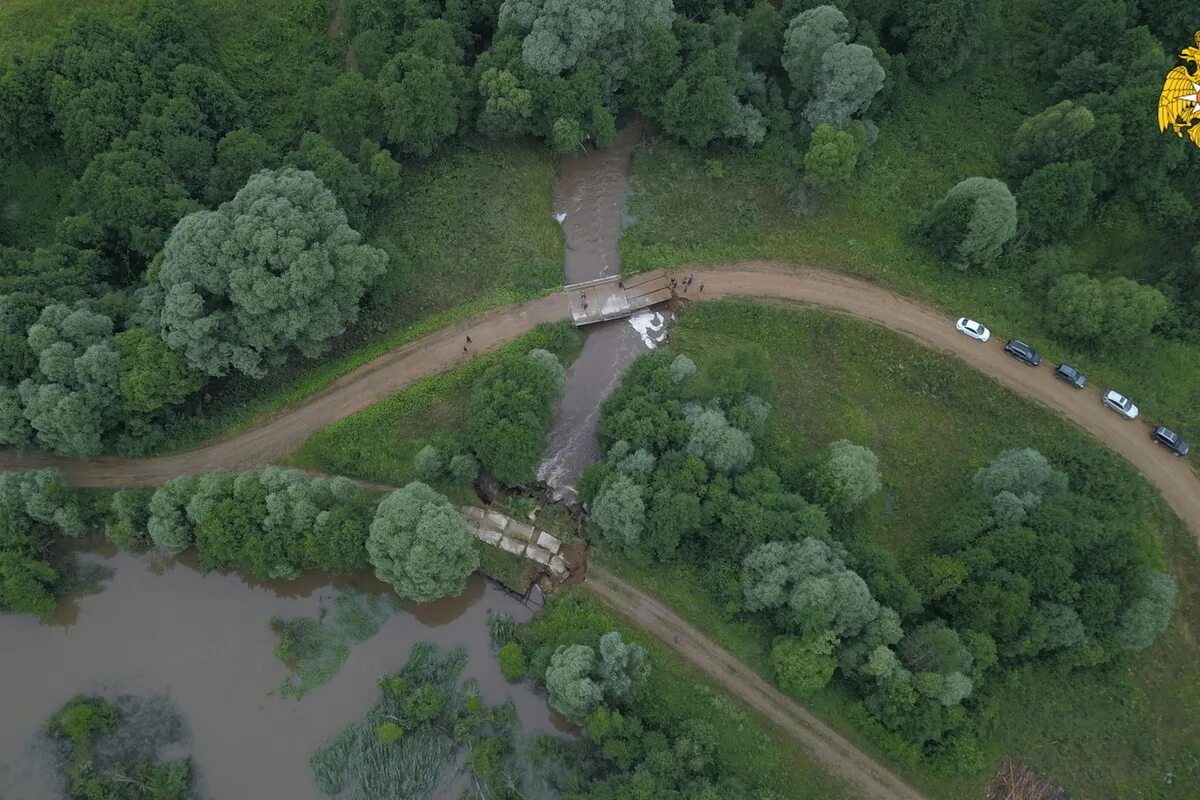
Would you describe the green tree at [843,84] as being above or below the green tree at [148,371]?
above

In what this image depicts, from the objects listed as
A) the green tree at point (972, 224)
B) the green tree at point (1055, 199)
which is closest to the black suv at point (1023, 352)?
the green tree at point (972, 224)

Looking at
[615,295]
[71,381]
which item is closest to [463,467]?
[615,295]

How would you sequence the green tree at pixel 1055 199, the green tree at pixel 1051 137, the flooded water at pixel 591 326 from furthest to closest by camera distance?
the green tree at pixel 1051 137, the green tree at pixel 1055 199, the flooded water at pixel 591 326

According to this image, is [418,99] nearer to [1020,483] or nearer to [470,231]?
[470,231]

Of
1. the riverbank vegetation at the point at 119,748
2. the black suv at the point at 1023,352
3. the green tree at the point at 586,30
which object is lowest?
the riverbank vegetation at the point at 119,748

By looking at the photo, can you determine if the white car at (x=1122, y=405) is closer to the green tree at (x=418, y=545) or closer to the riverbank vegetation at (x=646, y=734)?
the riverbank vegetation at (x=646, y=734)

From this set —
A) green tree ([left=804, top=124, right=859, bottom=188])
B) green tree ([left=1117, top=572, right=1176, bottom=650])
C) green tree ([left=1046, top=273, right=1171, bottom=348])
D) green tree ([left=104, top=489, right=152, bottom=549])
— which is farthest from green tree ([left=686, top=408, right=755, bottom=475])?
green tree ([left=104, top=489, right=152, bottom=549])

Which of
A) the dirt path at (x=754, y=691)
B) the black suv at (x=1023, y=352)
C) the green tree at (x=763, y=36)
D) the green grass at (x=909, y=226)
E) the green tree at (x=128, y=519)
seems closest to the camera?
the dirt path at (x=754, y=691)
